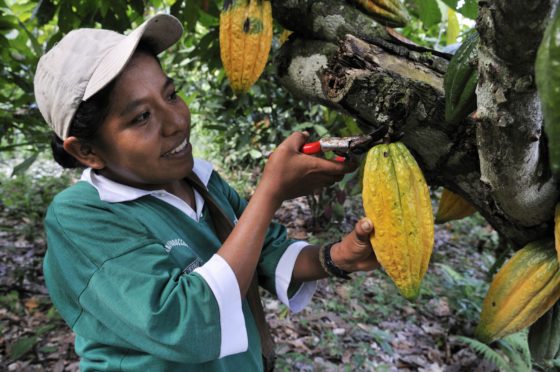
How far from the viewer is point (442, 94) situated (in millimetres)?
818

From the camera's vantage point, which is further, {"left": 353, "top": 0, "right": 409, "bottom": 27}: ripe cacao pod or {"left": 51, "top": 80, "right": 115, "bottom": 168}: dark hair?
{"left": 353, "top": 0, "right": 409, "bottom": 27}: ripe cacao pod

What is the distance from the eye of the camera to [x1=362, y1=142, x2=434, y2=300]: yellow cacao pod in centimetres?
78

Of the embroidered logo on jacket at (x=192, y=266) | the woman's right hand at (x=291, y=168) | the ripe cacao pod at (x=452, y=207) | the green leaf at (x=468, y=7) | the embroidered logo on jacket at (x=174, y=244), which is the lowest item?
the embroidered logo on jacket at (x=192, y=266)

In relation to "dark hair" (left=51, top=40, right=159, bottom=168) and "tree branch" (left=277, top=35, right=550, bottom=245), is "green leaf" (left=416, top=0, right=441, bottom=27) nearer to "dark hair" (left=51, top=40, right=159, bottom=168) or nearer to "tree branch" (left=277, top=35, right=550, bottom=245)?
"tree branch" (left=277, top=35, right=550, bottom=245)

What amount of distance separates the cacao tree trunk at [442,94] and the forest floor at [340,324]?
1715mm

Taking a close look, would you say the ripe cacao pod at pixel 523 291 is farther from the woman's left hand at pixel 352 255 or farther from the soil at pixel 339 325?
the soil at pixel 339 325

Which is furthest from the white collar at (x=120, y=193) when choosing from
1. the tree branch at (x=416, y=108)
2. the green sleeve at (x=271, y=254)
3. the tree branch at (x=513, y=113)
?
the tree branch at (x=513, y=113)

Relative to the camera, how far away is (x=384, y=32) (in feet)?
3.17

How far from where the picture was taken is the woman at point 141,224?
878 mm

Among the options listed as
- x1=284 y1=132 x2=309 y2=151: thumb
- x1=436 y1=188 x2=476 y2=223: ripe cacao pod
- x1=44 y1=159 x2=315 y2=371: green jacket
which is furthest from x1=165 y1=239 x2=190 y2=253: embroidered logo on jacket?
x1=436 y1=188 x2=476 y2=223: ripe cacao pod

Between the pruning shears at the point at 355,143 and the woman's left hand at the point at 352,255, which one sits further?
the woman's left hand at the point at 352,255

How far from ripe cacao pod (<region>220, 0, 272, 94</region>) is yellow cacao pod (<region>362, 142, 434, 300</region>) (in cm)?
49

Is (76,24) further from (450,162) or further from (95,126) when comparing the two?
(450,162)

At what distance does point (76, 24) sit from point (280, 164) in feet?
4.66
